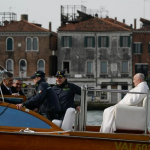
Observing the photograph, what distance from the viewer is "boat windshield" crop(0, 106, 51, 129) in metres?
7.87

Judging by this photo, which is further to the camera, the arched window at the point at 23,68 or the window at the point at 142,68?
the arched window at the point at 23,68

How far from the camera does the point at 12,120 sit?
26.1 feet

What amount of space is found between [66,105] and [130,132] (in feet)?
5.42

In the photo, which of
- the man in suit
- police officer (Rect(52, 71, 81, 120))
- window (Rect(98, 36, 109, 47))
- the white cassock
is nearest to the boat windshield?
the man in suit

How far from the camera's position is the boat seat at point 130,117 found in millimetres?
7891

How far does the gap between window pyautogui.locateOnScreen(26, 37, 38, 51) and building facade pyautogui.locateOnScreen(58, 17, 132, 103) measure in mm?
2396

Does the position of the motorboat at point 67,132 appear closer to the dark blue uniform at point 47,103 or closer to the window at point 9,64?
the dark blue uniform at point 47,103

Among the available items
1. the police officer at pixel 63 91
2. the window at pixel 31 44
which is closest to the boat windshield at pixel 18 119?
the police officer at pixel 63 91

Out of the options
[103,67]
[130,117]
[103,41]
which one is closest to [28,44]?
[103,41]

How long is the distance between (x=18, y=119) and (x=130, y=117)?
1721mm

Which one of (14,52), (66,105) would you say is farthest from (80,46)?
(66,105)

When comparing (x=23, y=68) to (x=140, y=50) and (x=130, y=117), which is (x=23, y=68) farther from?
(x=130, y=117)

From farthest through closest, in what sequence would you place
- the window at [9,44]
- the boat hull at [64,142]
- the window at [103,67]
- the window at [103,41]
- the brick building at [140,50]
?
the window at [9,44]
the window at [103,67]
the window at [103,41]
the brick building at [140,50]
the boat hull at [64,142]

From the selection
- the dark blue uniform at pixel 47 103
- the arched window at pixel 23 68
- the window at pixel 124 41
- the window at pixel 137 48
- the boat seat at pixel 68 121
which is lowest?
the arched window at pixel 23 68
